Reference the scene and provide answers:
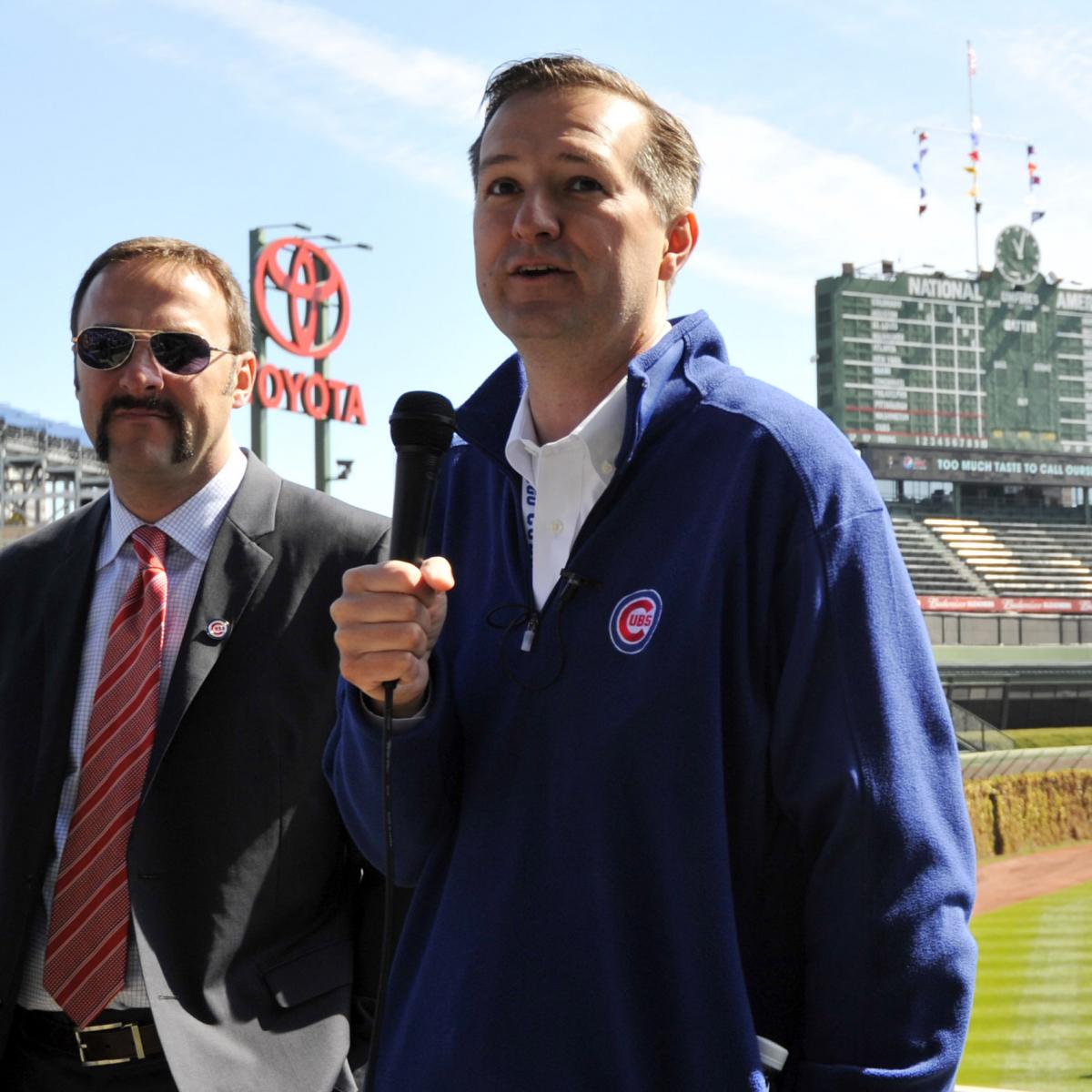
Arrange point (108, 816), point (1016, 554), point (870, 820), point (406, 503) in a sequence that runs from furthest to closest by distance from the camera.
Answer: point (1016, 554) → point (108, 816) → point (406, 503) → point (870, 820)

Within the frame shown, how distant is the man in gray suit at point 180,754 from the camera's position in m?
2.35

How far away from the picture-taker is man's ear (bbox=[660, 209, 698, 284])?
185cm

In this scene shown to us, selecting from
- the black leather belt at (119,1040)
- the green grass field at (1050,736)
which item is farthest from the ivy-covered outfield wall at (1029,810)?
the black leather belt at (119,1040)

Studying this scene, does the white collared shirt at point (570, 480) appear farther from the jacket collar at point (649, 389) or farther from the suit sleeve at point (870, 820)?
the suit sleeve at point (870, 820)

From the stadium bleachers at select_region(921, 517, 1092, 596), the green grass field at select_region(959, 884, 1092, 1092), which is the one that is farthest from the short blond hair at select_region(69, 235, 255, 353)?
the stadium bleachers at select_region(921, 517, 1092, 596)

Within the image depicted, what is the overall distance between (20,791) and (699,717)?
1.47 meters

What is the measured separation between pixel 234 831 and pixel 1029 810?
28.9 meters

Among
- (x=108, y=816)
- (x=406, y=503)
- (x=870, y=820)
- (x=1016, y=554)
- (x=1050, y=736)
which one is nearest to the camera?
(x=870, y=820)

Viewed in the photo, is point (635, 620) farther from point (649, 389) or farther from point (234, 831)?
point (234, 831)

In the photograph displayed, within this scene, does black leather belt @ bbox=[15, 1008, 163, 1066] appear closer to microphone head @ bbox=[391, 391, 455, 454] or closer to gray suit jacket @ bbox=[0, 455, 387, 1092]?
gray suit jacket @ bbox=[0, 455, 387, 1092]

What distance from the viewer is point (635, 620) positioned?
1.54 m

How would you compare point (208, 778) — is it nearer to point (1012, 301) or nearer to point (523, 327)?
point (523, 327)

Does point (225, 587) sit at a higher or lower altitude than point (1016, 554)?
lower

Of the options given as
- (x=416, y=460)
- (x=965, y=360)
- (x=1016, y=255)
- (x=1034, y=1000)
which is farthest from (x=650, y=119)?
(x=1016, y=255)
